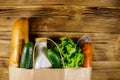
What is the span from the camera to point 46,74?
1083mm

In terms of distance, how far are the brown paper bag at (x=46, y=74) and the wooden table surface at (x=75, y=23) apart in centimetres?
21

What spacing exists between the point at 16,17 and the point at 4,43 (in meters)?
0.16

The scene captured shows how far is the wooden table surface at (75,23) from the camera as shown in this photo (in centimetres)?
128

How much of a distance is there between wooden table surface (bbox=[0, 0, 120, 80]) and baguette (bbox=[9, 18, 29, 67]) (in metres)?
0.09

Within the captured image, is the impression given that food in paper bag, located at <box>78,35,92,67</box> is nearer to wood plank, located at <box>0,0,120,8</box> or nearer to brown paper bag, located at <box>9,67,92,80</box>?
brown paper bag, located at <box>9,67,92,80</box>

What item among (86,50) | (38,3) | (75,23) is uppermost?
(38,3)

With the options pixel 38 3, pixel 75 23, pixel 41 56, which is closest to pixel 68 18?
pixel 75 23

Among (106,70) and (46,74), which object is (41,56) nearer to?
(46,74)

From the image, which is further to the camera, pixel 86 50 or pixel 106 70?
pixel 106 70

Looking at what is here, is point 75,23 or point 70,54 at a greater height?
point 75,23

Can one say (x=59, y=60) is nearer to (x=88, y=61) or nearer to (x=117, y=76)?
(x=88, y=61)

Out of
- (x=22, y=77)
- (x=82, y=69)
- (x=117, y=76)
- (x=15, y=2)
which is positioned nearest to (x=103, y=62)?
(x=117, y=76)

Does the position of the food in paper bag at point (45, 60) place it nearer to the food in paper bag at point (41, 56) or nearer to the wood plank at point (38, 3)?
the food in paper bag at point (41, 56)

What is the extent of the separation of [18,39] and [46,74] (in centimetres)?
23
